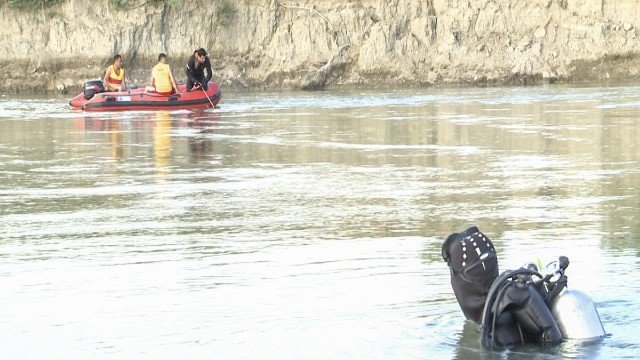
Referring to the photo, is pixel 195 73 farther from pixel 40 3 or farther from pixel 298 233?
pixel 298 233

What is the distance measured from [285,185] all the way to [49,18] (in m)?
28.4

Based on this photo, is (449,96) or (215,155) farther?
(449,96)

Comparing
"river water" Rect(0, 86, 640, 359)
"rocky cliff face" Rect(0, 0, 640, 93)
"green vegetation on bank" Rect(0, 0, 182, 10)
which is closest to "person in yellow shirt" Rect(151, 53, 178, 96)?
"river water" Rect(0, 86, 640, 359)

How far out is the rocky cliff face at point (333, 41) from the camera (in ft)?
131

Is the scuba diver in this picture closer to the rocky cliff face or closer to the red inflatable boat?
the red inflatable boat

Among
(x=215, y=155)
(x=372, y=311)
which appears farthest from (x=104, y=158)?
(x=372, y=311)

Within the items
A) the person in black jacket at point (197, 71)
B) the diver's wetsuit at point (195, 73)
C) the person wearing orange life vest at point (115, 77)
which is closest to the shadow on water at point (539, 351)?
the person in black jacket at point (197, 71)

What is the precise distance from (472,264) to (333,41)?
33.8m

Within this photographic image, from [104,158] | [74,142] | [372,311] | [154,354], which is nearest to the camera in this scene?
[154,354]

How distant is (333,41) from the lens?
41156 mm

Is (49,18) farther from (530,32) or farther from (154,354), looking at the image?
(154,354)

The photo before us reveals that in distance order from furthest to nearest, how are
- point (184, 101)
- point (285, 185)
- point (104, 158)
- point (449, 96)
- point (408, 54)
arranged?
point (408, 54) → point (449, 96) → point (184, 101) → point (104, 158) → point (285, 185)

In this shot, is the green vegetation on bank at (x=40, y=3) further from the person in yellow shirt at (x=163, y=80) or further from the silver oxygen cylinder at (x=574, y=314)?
the silver oxygen cylinder at (x=574, y=314)

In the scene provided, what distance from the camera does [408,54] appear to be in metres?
40.6
